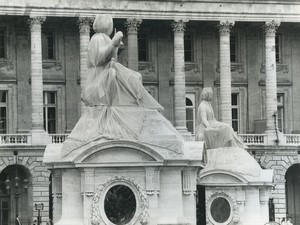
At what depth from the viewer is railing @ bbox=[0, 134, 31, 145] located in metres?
77.1

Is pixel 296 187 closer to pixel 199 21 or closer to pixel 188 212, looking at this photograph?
pixel 199 21

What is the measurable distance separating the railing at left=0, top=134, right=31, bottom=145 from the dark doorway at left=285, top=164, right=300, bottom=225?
17277 millimetres

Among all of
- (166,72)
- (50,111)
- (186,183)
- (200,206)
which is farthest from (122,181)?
(166,72)

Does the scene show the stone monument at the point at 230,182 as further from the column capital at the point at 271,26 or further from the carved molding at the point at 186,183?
the column capital at the point at 271,26

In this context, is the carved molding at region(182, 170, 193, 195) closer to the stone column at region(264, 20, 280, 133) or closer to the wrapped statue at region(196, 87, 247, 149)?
the wrapped statue at region(196, 87, 247, 149)

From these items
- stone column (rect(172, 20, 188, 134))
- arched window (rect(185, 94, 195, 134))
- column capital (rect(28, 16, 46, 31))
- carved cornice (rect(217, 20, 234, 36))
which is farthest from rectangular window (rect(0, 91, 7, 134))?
carved cornice (rect(217, 20, 234, 36))

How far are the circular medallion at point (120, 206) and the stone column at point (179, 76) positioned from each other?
54.7m

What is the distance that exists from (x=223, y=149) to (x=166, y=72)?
170 feet

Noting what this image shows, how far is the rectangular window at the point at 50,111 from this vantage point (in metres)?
81.2

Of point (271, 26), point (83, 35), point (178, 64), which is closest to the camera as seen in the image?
point (83, 35)

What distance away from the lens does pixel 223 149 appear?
3288 cm

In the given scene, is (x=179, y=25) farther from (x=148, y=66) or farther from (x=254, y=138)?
(x=254, y=138)

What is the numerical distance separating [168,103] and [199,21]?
225 inches

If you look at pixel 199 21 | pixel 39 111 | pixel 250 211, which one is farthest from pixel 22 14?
pixel 250 211
